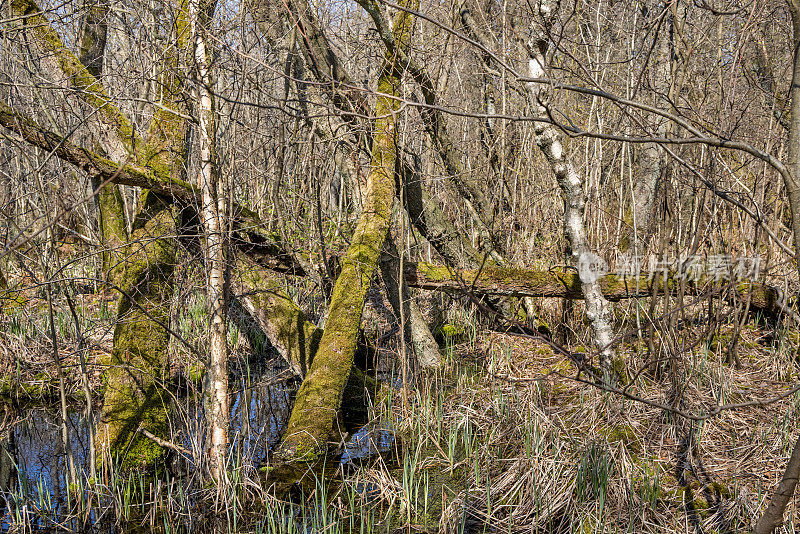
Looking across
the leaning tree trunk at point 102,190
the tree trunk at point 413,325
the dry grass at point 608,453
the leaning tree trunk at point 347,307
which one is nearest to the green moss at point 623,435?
the dry grass at point 608,453

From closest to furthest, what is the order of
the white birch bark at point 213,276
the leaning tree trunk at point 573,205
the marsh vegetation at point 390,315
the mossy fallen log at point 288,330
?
the marsh vegetation at point 390,315
the white birch bark at point 213,276
the leaning tree trunk at point 573,205
the mossy fallen log at point 288,330

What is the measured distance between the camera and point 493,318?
5918 millimetres

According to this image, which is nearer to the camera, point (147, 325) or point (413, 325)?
point (147, 325)

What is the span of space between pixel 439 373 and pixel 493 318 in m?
0.92

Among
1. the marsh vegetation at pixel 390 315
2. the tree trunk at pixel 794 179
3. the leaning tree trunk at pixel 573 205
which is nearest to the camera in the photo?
the tree trunk at pixel 794 179

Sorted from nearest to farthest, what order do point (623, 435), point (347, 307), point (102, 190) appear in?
point (623, 435) → point (347, 307) → point (102, 190)

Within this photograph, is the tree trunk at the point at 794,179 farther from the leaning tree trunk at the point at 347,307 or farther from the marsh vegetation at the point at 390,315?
the leaning tree trunk at the point at 347,307

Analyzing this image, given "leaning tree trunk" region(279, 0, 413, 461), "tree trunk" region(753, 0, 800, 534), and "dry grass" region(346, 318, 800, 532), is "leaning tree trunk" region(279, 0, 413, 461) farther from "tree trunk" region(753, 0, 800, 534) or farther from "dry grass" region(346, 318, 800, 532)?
"tree trunk" region(753, 0, 800, 534)

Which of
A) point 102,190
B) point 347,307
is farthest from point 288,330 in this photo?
point 102,190

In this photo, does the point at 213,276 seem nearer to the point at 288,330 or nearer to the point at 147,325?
the point at 147,325

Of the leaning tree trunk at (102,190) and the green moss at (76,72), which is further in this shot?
the leaning tree trunk at (102,190)

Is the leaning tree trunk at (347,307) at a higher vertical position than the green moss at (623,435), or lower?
higher

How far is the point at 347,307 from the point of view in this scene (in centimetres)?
454

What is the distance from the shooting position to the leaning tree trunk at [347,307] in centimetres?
400
